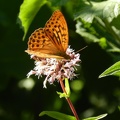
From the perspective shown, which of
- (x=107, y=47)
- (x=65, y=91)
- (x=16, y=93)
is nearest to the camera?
(x=65, y=91)

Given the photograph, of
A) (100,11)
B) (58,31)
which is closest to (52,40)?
(58,31)

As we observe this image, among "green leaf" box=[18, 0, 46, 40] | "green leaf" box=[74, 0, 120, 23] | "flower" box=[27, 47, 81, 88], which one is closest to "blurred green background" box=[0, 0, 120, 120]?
"green leaf" box=[18, 0, 46, 40]

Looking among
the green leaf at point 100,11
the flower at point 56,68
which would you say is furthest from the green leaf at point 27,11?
the flower at point 56,68

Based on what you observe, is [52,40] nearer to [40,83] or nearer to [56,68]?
[56,68]

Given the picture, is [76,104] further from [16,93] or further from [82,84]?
[16,93]

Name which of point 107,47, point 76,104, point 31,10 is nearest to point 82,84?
point 76,104

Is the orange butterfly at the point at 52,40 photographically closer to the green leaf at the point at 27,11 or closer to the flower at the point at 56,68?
the flower at the point at 56,68

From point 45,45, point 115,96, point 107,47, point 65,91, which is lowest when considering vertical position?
point 115,96
